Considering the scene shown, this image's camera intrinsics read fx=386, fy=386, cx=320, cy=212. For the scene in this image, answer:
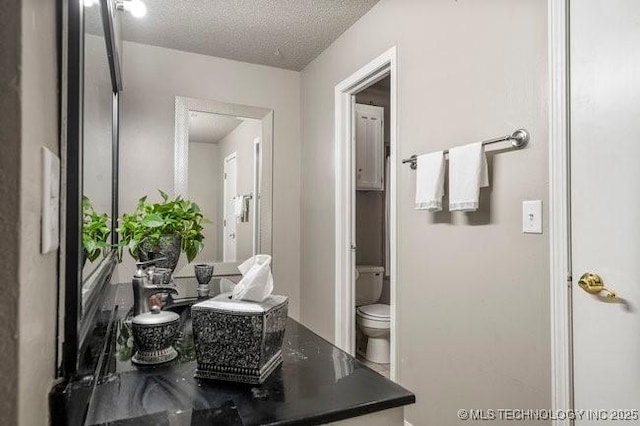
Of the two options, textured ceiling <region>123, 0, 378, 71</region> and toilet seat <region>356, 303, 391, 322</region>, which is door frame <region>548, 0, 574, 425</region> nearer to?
textured ceiling <region>123, 0, 378, 71</region>

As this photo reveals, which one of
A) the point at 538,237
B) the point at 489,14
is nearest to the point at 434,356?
the point at 538,237

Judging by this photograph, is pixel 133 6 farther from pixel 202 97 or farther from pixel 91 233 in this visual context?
pixel 91 233

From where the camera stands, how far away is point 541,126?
1.41 m

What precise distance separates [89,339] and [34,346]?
0.33 metres

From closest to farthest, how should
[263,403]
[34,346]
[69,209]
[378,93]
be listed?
[34,346]
[69,209]
[263,403]
[378,93]

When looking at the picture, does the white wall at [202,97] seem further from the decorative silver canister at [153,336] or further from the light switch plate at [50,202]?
the light switch plate at [50,202]

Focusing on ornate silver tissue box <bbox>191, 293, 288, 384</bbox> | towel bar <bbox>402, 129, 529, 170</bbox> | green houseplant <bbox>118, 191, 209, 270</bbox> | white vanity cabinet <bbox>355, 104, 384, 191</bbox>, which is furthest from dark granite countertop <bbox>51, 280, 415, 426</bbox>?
white vanity cabinet <bbox>355, 104, 384, 191</bbox>

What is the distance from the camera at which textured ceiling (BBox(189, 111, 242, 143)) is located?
10.2ft

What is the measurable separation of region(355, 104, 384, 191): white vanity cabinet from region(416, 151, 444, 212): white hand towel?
58.0 inches

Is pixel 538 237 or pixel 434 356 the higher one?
pixel 538 237

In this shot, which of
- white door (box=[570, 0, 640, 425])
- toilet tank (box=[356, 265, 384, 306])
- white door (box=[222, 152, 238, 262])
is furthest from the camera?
toilet tank (box=[356, 265, 384, 306])

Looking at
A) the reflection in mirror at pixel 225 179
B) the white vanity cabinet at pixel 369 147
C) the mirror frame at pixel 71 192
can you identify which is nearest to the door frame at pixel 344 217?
the white vanity cabinet at pixel 369 147

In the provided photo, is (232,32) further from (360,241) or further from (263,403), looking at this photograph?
(263,403)

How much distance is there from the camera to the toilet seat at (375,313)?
9.94ft
